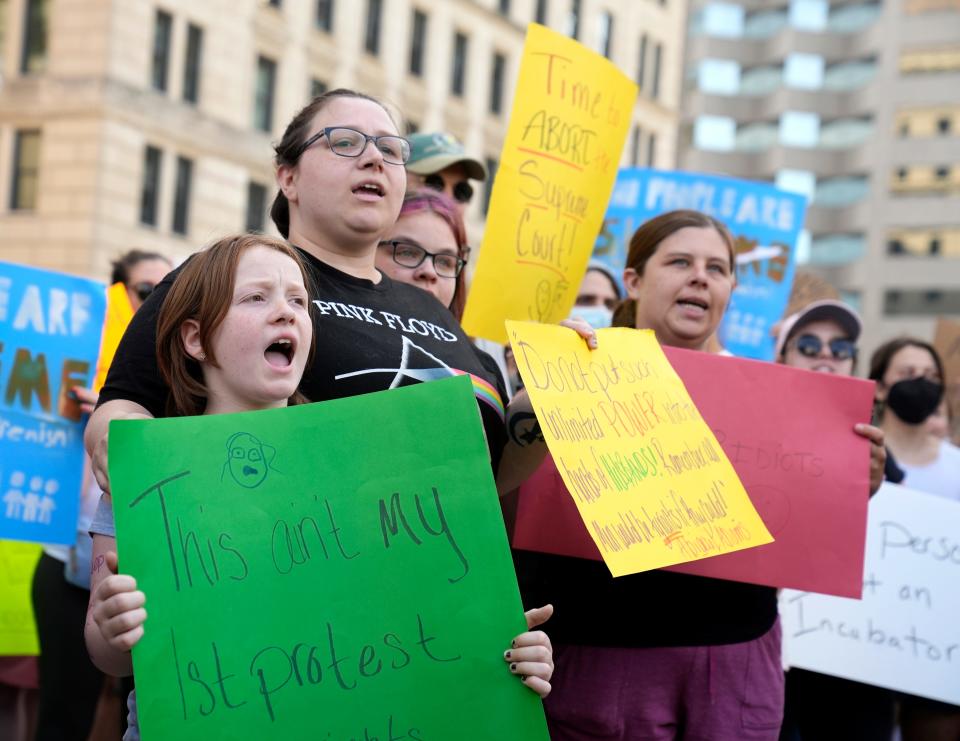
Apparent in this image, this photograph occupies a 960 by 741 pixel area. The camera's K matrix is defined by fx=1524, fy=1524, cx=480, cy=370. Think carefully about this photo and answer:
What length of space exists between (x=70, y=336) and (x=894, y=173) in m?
61.5

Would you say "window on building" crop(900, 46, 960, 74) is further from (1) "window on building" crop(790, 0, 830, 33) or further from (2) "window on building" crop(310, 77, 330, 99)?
(2) "window on building" crop(310, 77, 330, 99)

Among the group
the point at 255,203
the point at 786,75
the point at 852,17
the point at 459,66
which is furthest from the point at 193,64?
the point at 852,17

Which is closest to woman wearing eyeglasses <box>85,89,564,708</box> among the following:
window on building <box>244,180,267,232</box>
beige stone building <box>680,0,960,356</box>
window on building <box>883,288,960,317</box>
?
window on building <box>244,180,267,232</box>

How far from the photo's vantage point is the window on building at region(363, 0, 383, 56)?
109 feet

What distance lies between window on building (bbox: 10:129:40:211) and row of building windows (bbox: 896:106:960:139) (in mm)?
43619

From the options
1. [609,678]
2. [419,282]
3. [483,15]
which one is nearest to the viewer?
[609,678]

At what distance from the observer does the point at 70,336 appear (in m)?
4.50

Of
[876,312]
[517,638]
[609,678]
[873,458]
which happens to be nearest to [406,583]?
[517,638]

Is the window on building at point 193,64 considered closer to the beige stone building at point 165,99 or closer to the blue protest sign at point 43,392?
the beige stone building at point 165,99

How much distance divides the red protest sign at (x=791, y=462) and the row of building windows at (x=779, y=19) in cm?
6705

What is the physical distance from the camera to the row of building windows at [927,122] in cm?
6125

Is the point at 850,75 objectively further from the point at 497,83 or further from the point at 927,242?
the point at 497,83

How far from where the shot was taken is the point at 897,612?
4629 millimetres

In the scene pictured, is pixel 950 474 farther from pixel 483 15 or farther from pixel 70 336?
pixel 483 15
